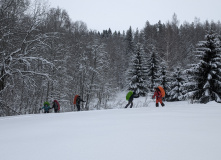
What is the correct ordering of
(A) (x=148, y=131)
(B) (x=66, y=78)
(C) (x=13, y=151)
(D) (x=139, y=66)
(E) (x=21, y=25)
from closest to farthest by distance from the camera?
(C) (x=13, y=151)
(A) (x=148, y=131)
(E) (x=21, y=25)
(B) (x=66, y=78)
(D) (x=139, y=66)

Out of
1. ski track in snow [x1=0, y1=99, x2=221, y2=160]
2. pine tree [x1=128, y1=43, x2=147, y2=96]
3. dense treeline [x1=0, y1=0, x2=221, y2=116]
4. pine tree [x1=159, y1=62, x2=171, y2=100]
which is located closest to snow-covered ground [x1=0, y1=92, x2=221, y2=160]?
ski track in snow [x1=0, y1=99, x2=221, y2=160]

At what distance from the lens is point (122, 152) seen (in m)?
2.29

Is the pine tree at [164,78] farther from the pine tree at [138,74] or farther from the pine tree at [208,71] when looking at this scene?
the pine tree at [208,71]

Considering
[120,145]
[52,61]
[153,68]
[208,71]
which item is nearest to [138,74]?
[153,68]

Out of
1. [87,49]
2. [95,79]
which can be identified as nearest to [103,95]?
[95,79]

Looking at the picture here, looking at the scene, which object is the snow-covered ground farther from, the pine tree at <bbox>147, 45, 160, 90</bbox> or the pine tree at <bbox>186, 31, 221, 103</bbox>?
the pine tree at <bbox>147, 45, 160, 90</bbox>

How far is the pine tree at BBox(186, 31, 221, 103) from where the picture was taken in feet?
48.4

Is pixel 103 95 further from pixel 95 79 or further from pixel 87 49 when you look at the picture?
pixel 87 49

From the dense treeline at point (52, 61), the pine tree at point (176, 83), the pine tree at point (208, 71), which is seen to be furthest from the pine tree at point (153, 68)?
the pine tree at point (208, 71)

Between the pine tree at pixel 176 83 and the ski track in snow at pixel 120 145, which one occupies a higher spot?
the pine tree at pixel 176 83

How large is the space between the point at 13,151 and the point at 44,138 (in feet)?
2.23

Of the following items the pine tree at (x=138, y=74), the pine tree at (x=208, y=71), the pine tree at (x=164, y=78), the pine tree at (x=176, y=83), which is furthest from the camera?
the pine tree at (x=138, y=74)

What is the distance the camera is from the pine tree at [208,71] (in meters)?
14.8

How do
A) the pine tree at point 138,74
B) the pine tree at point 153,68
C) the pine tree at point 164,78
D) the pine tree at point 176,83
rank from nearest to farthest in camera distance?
the pine tree at point 176,83 < the pine tree at point 164,78 < the pine tree at point 153,68 < the pine tree at point 138,74
